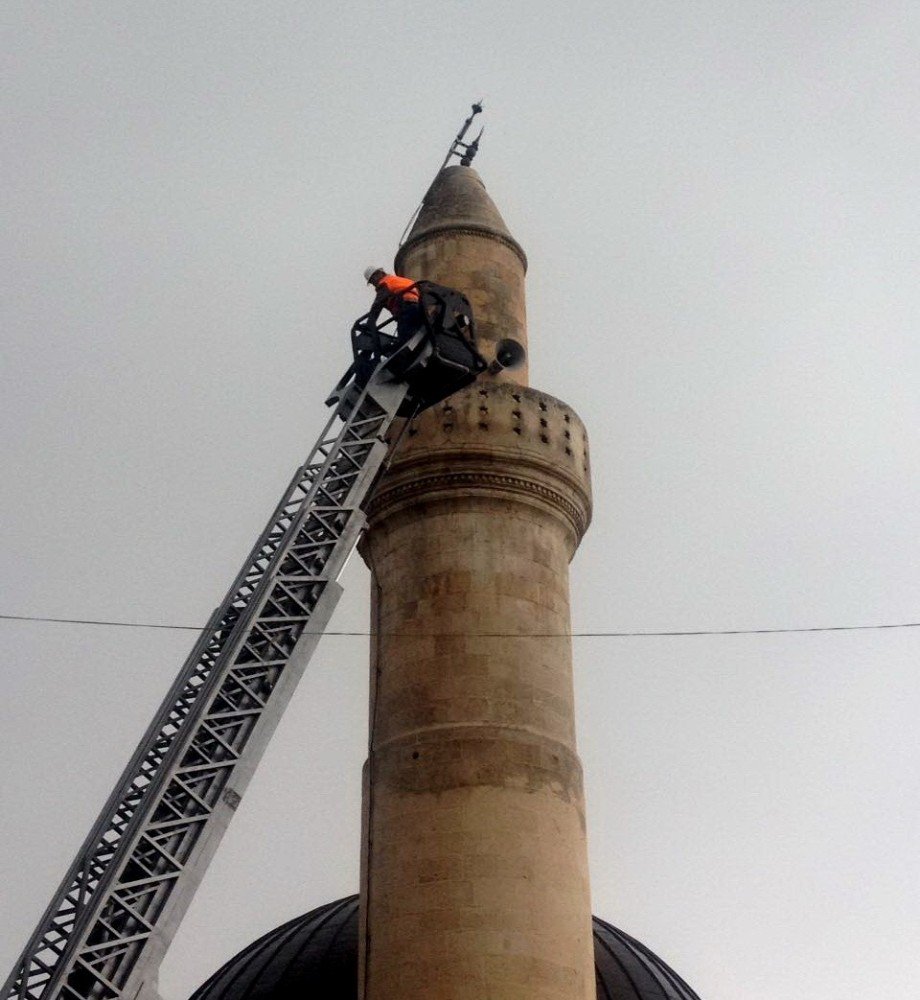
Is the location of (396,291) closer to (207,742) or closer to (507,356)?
(507,356)

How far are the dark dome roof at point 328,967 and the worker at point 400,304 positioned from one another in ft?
34.7

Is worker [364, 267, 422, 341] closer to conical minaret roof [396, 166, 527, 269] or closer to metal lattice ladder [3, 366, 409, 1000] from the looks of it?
metal lattice ladder [3, 366, 409, 1000]

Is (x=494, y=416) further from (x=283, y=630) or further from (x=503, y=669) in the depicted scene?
(x=283, y=630)

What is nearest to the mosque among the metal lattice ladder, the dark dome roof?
the metal lattice ladder

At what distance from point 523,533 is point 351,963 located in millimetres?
8483

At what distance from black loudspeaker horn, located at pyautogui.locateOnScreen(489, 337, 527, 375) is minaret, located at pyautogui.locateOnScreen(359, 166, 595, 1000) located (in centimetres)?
11

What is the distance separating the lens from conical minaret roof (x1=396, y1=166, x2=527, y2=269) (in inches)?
859

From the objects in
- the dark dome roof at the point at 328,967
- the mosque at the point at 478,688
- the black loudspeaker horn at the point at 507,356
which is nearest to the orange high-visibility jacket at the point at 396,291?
the mosque at the point at 478,688

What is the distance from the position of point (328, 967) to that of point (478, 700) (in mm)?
8400

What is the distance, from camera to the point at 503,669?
1797 centimetres

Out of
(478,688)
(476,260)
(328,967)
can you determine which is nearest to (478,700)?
(478,688)

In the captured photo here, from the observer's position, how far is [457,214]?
2208cm

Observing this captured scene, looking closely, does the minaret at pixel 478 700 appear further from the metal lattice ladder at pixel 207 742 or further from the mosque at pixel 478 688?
the metal lattice ladder at pixel 207 742

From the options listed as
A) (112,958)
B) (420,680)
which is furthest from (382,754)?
(112,958)
